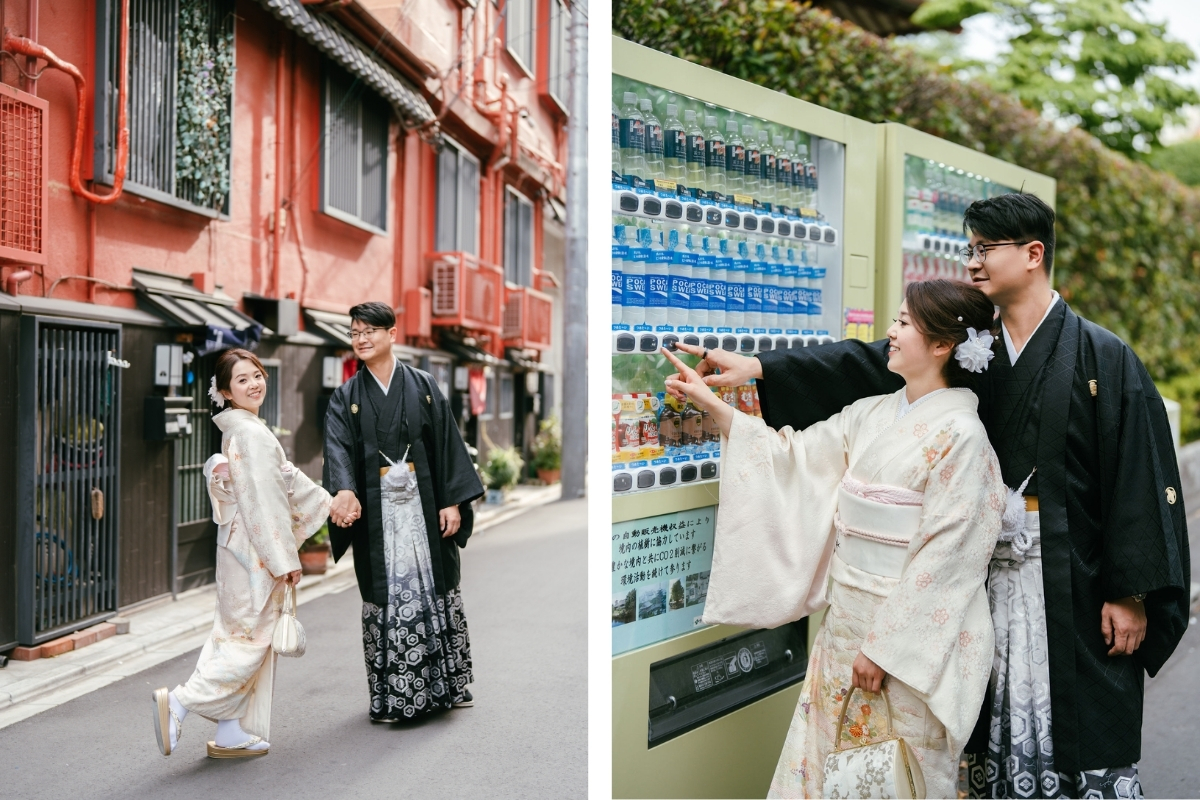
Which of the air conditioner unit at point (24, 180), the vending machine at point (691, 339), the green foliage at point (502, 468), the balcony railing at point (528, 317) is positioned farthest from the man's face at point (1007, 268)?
the air conditioner unit at point (24, 180)

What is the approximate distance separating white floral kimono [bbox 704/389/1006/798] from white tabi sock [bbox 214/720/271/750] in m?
1.54

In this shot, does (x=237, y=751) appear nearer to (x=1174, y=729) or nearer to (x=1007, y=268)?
(x=1007, y=268)

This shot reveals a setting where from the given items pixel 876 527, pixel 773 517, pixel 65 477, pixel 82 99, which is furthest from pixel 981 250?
pixel 65 477

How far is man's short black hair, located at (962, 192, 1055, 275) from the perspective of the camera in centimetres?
299

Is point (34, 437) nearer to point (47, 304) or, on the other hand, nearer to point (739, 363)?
point (47, 304)

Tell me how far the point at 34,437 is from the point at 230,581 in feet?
2.82

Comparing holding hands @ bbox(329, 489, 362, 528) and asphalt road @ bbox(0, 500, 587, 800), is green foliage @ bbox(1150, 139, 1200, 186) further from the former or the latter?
holding hands @ bbox(329, 489, 362, 528)

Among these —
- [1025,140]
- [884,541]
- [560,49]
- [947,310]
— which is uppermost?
[1025,140]

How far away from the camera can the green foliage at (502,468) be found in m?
4.09

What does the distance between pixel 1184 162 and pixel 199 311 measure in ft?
52.0

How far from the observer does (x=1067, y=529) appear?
9.64 ft

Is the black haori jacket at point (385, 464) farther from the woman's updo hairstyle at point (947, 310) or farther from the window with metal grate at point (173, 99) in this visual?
the woman's updo hairstyle at point (947, 310)

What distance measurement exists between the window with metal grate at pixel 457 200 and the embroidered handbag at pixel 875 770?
236 centimetres

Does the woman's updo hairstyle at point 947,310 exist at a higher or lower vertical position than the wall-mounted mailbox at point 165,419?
higher
